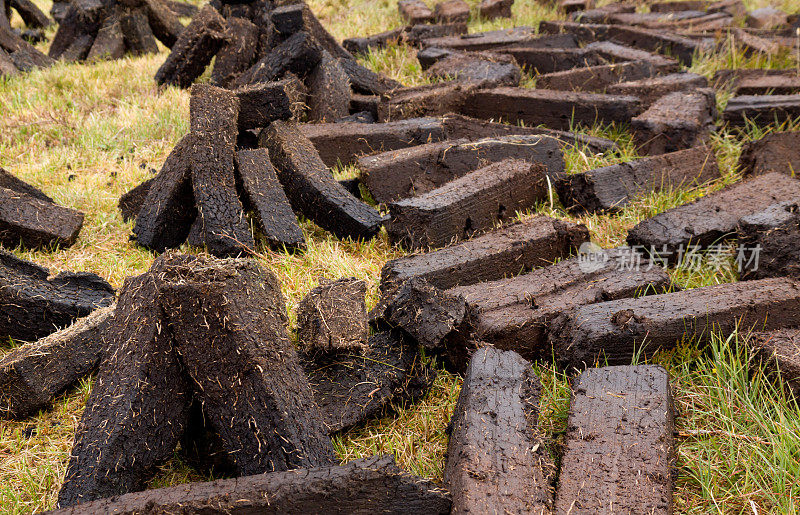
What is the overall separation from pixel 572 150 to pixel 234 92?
2633mm

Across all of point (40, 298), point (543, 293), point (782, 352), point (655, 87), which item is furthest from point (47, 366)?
point (655, 87)

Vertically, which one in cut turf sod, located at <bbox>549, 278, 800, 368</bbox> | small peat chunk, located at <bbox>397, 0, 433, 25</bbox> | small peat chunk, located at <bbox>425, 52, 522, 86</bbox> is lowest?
cut turf sod, located at <bbox>549, 278, 800, 368</bbox>

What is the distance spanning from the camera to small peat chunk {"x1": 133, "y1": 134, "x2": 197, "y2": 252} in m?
4.08

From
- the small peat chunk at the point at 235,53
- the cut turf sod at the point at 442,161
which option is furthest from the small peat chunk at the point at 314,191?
the small peat chunk at the point at 235,53

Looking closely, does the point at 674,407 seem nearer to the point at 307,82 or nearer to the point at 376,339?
the point at 376,339

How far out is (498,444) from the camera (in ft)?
7.59

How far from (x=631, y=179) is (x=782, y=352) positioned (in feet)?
6.13

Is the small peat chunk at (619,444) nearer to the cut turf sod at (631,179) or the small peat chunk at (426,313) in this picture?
the small peat chunk at (426,313)

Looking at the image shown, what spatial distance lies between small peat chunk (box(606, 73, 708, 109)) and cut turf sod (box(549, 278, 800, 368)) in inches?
117

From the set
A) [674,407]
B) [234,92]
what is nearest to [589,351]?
[674,407]

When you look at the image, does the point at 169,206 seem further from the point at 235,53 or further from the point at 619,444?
the point at 619,444

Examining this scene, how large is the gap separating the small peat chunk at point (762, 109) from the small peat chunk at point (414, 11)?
4.68 meters

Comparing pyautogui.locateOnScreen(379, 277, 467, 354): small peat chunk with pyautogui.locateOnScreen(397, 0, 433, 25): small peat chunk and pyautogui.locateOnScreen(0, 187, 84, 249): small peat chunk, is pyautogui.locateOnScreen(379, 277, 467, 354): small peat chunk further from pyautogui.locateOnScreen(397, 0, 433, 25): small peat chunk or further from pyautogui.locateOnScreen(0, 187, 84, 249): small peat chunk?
pyautogui.locateOnScreen(397, 0, 433, 25): small peat chunk

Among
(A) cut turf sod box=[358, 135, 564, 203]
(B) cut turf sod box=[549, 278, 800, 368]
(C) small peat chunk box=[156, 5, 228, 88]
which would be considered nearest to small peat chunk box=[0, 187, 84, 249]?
(A) cut turf sod box=[358, 135, 564, 203]
